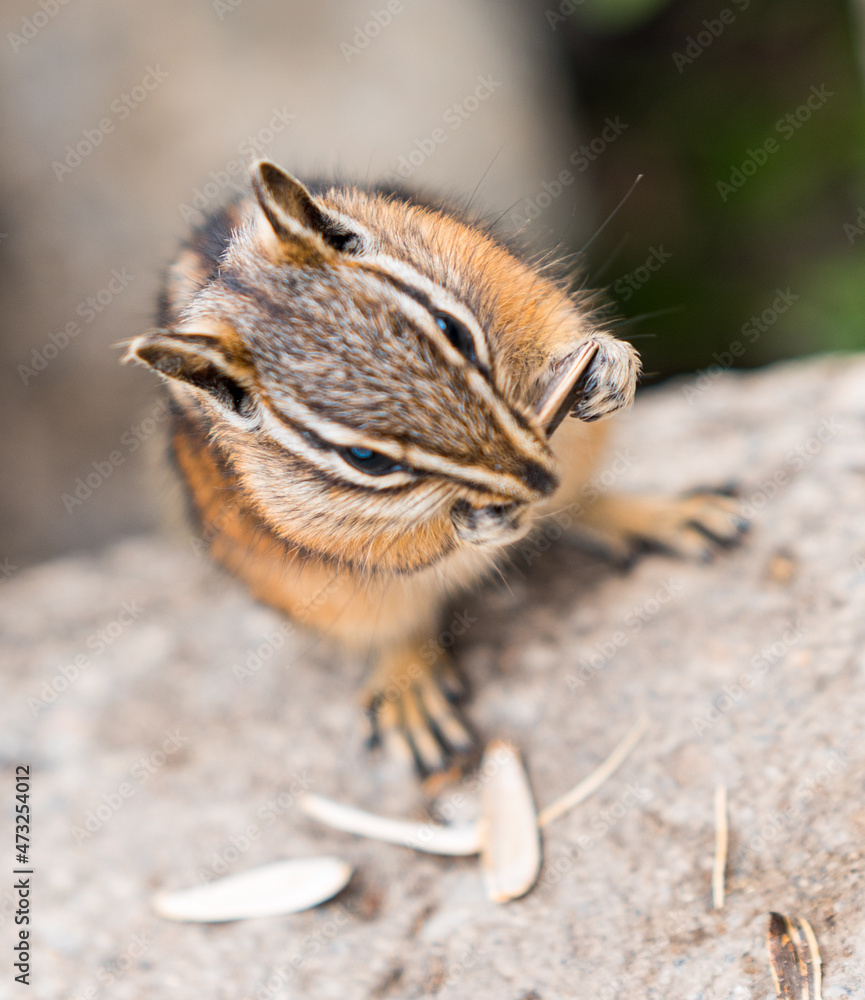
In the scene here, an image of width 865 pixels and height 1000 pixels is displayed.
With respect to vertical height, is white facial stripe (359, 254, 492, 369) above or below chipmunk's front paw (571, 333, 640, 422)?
above

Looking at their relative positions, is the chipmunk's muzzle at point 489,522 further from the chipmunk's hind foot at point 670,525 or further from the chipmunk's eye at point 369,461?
the chipmunk's hind foot at point 670,525

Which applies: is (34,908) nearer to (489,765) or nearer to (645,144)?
(489,765)

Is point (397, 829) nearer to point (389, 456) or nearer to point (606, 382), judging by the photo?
point (389, 456)

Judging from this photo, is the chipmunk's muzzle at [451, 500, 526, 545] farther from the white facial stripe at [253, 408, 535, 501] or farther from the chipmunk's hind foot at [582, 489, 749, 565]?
the chipmunk's hind foot at [582, 489, 749, 565]

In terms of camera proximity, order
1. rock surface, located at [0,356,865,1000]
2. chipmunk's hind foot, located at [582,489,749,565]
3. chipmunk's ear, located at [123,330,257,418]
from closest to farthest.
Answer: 1. chipmunk's ear, located at [123,330,257,418]
2. rock surface, located at [0,356,865,1000]
3. chipmunk's hind foot, located at [582,489,749,565]

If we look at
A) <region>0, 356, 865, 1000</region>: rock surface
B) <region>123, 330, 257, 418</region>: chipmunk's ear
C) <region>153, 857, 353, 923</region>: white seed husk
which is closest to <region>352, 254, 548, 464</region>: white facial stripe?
<region>123, 330, 257, 418</region>: chipmunk's ear

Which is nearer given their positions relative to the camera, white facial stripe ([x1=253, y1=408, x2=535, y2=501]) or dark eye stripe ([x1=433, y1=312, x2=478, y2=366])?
white facial stripe ([x1=253, y1=408, x2=535, y2=501])

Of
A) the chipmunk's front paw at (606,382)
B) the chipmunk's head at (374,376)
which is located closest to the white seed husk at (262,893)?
the chipmunk's head at (374,376)
